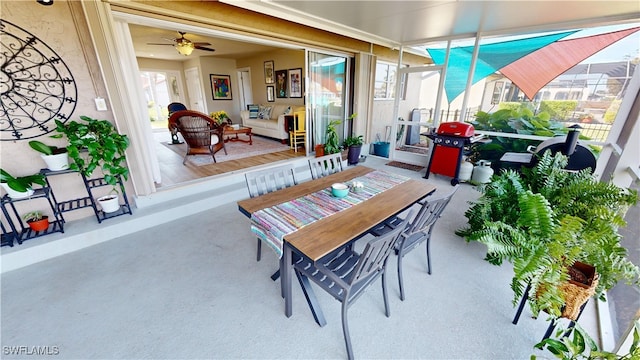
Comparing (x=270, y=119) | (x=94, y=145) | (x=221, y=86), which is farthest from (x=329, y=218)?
(x=221, y=86)

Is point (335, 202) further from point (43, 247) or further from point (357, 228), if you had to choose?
point (43, 247)

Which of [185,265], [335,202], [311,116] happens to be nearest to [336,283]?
[335,202]

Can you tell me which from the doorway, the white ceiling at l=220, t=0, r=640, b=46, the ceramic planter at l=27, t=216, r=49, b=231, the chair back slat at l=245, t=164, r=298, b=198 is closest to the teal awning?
the white ceiling at l=220, t=0, r=640, b=46

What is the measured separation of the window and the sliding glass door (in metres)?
0.85

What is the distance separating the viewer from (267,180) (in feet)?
6.76

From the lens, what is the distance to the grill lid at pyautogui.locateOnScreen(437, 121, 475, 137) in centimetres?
355

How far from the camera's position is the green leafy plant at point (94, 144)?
213 cm

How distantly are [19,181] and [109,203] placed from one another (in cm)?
67

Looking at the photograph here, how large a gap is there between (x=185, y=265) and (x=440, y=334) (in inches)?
81.6

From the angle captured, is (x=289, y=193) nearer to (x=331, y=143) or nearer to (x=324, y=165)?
(x=324, y=165)

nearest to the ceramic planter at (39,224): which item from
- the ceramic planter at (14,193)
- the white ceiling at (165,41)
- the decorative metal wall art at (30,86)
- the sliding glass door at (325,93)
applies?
the ceramic planter at (14,193)

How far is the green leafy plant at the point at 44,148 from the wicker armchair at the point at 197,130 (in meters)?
1.69

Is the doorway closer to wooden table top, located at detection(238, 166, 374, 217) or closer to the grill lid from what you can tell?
wooden table top, located at detection(238, 166, 374, 217)

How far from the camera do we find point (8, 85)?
1.99 meters
